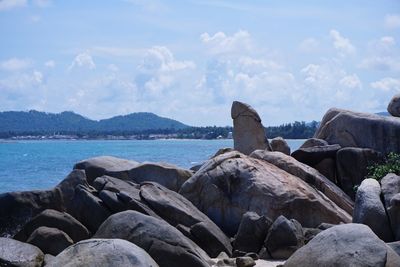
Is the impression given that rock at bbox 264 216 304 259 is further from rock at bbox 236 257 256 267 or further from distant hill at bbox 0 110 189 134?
distant hill at bbox 0 110 189 134

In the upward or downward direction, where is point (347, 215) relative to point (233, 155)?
downward

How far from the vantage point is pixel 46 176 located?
162 ft

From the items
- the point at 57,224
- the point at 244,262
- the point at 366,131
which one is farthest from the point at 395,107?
the point at 57,224

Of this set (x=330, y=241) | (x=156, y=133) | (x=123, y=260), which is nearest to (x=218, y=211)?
(x=330, y=241)

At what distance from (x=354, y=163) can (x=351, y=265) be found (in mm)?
9410

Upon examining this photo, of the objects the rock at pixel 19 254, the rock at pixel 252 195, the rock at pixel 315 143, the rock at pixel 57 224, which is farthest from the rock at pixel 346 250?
the rock at pixel 315 143

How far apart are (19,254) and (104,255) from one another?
3.72m

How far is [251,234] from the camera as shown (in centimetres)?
1705

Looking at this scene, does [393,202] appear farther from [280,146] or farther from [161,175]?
[280,146]

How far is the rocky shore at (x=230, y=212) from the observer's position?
1327 cm

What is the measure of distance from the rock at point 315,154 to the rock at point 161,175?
327 centimetres

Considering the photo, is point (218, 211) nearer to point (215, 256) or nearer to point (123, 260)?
point (215, 256)

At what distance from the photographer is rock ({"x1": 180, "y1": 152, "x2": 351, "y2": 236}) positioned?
1880 cm

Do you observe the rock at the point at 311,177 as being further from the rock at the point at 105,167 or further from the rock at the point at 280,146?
the rock at the point at 105,167
